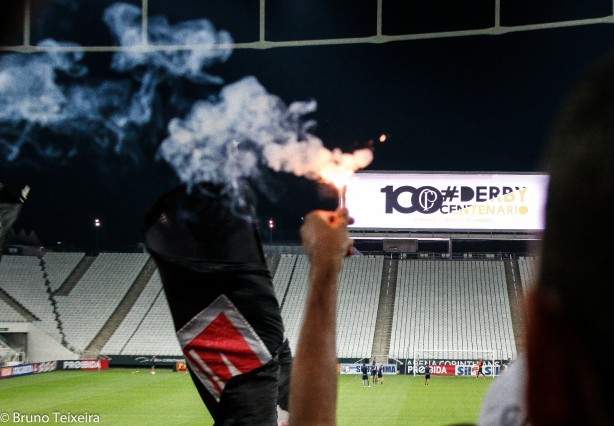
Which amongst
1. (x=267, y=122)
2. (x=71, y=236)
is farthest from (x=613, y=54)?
(x=71, y=236)

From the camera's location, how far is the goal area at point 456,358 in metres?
43.3

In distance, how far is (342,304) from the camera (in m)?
51.2

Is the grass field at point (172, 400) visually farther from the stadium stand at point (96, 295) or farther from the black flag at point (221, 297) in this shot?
the black flag at point (221, 297)

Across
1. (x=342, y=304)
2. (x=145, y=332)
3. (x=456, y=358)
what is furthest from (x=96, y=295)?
(x=456, y=358)

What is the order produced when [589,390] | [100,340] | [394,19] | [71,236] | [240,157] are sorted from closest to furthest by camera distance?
[589,390], [240,157], [394,19], [100,340], [71,236]

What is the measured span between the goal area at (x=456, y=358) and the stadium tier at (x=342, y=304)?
0.94 feet

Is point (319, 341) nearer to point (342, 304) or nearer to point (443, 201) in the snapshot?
point (443, 201)

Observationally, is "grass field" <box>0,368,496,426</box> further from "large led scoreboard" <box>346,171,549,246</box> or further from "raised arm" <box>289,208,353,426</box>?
"raised arm" <box>289,208,353,426</box>

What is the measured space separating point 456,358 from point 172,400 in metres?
21.2

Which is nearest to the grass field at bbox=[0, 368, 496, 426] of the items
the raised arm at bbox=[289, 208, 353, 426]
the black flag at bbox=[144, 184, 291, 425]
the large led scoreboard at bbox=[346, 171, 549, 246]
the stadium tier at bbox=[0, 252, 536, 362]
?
the stadium tier at bbox=[0, 252, 536, 362]

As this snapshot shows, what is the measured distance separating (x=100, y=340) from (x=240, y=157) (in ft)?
152

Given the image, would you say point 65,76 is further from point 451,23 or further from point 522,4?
point 522,4

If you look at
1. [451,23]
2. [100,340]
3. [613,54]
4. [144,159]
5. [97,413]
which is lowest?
[100,340]

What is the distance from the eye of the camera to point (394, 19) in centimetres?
1244
